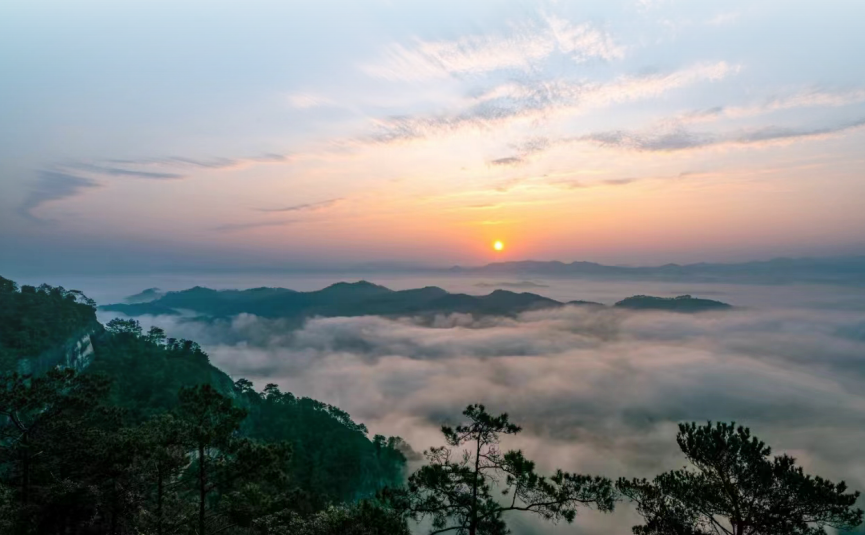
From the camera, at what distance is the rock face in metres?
51.1

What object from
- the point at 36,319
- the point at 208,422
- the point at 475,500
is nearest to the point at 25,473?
the point at 208,422

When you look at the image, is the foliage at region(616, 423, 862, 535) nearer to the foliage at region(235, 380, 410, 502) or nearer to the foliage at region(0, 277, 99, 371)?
the foliage at region(235, 380, 410, 502)

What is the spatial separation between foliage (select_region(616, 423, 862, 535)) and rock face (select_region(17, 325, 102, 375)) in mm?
57937

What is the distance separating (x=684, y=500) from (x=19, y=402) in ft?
89.8

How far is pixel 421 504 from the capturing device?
15055 millimetres

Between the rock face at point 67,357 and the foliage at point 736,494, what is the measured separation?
5794 centimetres

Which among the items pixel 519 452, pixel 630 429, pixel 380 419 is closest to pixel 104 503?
pixel 519 452

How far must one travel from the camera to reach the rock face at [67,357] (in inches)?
2012

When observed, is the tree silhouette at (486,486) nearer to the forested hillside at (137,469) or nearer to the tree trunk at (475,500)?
the tree trunk at (475,500)

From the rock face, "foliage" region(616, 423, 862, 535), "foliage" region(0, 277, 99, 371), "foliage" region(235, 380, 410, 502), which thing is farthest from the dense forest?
"foliage" region(235, 380, 410, 502)

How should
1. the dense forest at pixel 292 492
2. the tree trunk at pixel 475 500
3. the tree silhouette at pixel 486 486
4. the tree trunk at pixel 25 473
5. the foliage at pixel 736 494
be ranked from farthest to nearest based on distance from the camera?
the tree trunk at pixel 25 473 < the tree silhouette at pixel 486 486 < the tree trunk at pixel 475 500 < the dense forest at pixel 292 492 < the foliage at pixel 736 494

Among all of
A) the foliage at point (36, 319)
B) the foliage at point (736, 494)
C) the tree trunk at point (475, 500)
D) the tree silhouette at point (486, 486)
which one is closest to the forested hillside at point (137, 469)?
the tree silhouette at point (486, 486)

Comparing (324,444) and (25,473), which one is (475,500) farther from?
(324,444)

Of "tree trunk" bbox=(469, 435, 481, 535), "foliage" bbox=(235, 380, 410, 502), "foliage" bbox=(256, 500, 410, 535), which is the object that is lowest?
"foliage" bbox=(235, 380, 410, 502)
